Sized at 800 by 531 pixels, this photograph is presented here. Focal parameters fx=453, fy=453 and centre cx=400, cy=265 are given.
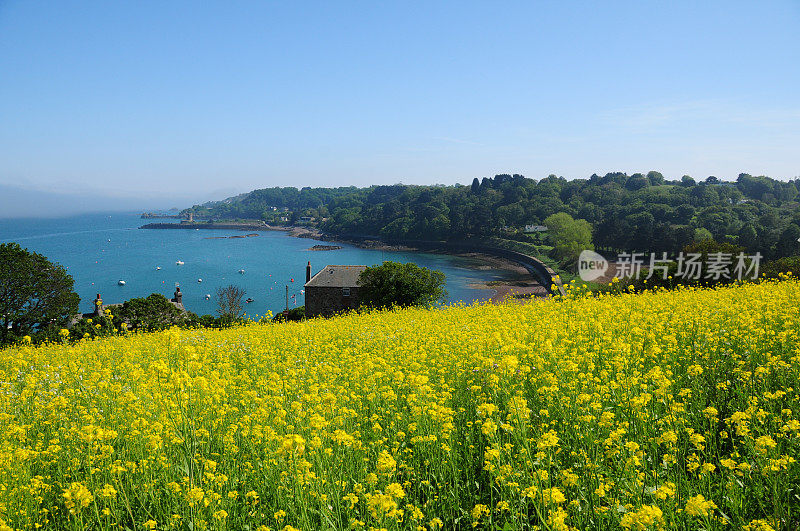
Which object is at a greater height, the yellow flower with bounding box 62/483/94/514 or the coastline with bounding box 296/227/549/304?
the yellow flower with bounding box 62/483/94/514

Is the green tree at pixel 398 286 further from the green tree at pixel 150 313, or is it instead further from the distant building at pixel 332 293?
the green tree at pixel 150 313

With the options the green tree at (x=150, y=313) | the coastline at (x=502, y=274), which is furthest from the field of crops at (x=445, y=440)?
the coastline at (x=502, y=274)

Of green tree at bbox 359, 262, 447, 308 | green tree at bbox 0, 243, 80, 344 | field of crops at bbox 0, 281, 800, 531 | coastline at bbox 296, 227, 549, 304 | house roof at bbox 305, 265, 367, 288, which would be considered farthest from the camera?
coastline at bbox 296, 227, 549, 304

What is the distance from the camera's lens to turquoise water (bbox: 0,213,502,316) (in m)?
79.1

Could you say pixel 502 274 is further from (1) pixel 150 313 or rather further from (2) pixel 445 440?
(2) pixel 445 440

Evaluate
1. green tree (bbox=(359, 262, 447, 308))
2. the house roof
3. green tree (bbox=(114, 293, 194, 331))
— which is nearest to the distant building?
Result: the house roof

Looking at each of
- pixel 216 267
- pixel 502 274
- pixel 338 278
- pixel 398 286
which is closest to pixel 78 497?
pixel 398 286

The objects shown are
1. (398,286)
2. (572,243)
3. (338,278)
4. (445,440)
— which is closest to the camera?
(445,440)

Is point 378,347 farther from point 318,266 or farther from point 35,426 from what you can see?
point 318,266

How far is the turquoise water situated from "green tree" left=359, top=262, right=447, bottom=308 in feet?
66.0

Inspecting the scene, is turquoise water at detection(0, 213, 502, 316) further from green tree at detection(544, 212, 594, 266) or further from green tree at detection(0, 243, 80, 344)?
green tree at detection(0, 243, 80, 344)

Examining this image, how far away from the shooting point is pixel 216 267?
111 meters

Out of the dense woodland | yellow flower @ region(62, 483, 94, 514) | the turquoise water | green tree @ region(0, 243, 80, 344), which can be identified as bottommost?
the turquoise water

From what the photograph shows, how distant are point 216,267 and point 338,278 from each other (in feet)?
246
